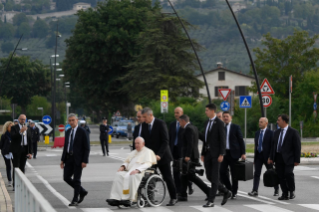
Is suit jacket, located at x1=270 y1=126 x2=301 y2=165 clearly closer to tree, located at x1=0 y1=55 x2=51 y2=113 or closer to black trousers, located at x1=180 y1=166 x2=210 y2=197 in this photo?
black trousers, located at x1=180 y1=166 x2=210 y2=197

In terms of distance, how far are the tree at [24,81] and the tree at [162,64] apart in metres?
42.2

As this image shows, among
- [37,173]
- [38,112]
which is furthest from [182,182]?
[38,112]

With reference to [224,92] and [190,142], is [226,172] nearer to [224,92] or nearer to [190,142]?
[190,142]

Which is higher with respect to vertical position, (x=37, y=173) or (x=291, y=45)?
(x=291, y=45)

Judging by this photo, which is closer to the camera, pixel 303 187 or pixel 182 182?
pixel 182 182

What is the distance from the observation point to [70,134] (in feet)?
39.8

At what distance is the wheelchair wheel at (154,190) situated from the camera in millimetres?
11398

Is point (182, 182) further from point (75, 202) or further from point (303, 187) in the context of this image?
point (303, 187)

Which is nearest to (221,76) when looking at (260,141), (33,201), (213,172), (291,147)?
(260,141)

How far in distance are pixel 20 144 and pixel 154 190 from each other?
4921 mm

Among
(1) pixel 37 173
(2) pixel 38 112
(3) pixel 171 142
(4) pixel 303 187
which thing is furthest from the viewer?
(2) pixel 38 112

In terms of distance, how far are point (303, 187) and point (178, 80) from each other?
39.9 metres

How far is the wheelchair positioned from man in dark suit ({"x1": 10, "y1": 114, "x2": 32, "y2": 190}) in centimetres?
438

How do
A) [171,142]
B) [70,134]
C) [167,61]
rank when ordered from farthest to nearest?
[167,61], [171,142], [70,134]
